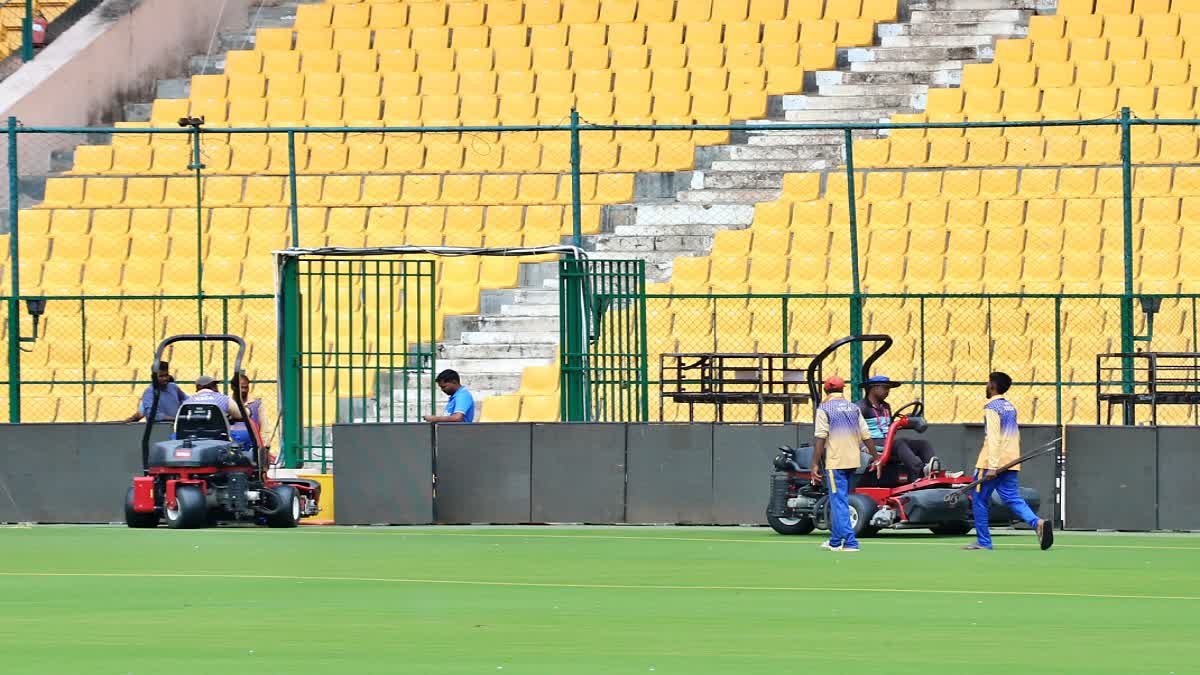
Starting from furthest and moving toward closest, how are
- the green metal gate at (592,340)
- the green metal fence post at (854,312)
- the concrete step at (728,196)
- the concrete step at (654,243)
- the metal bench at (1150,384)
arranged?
1. the concrete step at (728,196)
2. the concrete step at (654,243)
3. the green metal gate at (592,340)
4. the green metal fence post at (854,312)
5. the metal bench at (1150,384)

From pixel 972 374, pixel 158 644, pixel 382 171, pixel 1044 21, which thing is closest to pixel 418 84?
pixel 382 171

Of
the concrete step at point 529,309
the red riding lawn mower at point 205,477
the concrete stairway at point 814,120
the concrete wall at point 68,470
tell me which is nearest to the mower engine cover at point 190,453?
the red riding lawn mower at point 205,477

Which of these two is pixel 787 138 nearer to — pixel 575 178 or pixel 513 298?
pixel 513 298

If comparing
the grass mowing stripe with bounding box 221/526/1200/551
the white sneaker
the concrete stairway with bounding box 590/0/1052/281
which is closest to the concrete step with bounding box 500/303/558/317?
the concrete stairway with bounding box 590/0/1052/281

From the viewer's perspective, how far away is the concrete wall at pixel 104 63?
1292 inches

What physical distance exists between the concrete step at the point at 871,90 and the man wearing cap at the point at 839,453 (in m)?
12.6

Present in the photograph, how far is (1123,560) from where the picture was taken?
18.2m

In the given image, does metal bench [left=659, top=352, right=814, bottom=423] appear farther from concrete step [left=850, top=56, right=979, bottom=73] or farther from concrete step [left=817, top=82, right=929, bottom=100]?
concrete step [left=850, top=56, right=979, bottom=73]

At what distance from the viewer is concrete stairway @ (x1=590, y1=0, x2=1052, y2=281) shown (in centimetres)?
2909

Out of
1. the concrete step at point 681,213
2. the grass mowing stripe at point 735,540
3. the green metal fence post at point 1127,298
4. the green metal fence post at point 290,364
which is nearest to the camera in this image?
the grass mowing stripe at point 735,540

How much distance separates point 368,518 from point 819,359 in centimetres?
473

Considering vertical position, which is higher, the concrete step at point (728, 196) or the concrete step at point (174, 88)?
the concrete step at point (174, 88)

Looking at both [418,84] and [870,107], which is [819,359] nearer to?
[870,107]

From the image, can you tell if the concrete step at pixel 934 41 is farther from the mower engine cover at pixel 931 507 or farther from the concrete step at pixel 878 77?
the mower engine cover at pixel 931 507
